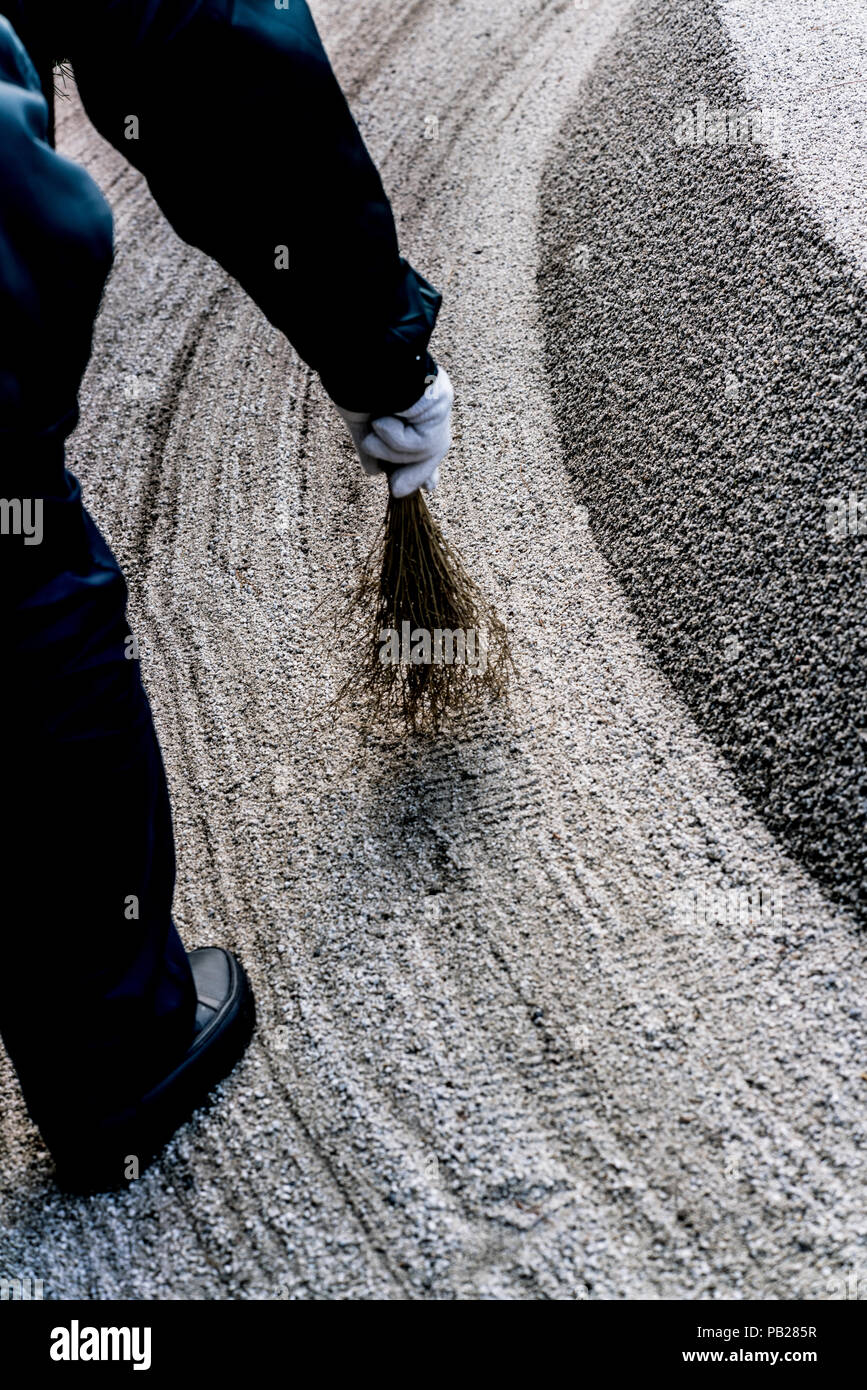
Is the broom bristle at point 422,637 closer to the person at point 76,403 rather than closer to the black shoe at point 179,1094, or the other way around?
the person at point 76,403

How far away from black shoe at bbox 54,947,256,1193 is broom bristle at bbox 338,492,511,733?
1.77 ft

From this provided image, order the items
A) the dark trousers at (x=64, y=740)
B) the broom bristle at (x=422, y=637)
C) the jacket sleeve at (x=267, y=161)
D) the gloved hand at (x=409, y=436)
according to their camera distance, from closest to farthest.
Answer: the dark trousers at (x=64, y=740), the jacket sleeve at (x=267, y=161), the gloved hand at (x=409, y=436), the broom bristle at (x=422, y=637)

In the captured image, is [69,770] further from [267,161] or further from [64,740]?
[267,161]

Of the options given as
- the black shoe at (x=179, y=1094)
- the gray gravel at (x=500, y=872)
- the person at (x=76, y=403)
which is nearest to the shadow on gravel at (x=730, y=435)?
the gray gravel at (x=500, y=872)

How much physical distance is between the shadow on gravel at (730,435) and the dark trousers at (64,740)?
900 millimetres

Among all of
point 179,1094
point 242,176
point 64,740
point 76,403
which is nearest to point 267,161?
point 242,176

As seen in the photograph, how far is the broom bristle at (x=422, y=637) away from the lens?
1.83 m

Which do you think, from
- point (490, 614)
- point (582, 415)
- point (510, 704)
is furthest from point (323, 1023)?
point (582, 415)

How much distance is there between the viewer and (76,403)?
125 cm

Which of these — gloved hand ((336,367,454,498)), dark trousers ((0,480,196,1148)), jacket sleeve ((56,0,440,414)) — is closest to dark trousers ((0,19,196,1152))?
dark trousers ((0,480,196,1148))

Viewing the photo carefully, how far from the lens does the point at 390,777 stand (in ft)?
6.30

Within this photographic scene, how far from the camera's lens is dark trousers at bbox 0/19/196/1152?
1155 mm

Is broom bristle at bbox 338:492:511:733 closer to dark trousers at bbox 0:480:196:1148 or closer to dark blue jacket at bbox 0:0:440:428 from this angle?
dark blue jacket at bbox 0:0:440:428

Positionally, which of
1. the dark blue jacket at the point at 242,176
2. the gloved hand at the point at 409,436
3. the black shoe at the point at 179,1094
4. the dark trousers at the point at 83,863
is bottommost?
the black shoe at the point at 179,1094
